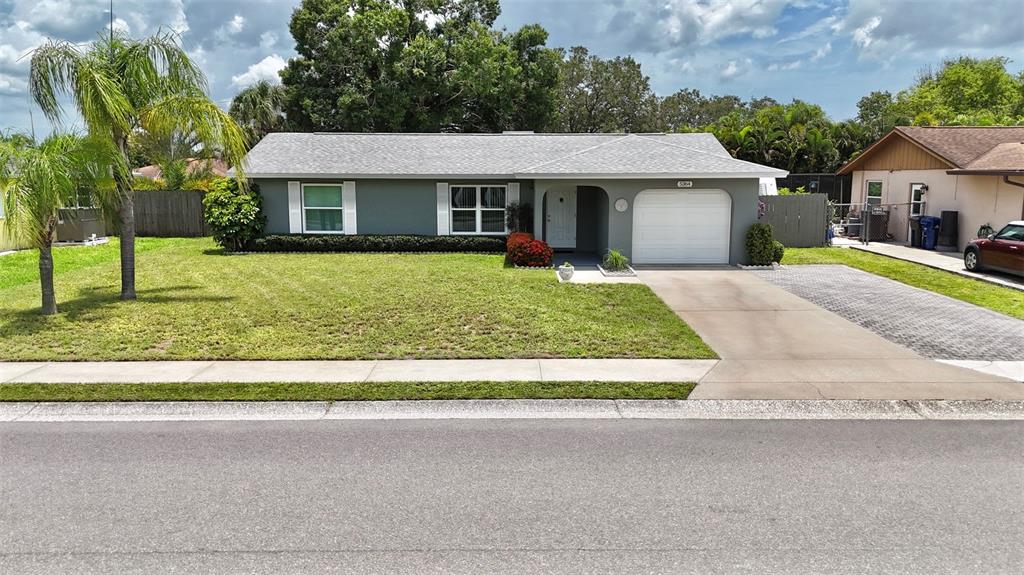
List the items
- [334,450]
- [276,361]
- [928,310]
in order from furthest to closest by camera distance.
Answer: [928,310], [276,361], [334,450]

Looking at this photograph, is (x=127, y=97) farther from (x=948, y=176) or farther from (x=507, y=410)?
(x=948, y=176)

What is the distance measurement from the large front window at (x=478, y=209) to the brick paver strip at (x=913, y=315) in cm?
869

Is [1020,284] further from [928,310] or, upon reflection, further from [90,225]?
[90,225]

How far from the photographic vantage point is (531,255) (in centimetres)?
1830

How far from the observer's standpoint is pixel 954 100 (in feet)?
183

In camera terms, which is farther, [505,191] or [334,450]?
[505,191]

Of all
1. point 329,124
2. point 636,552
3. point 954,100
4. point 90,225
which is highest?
point 954,100

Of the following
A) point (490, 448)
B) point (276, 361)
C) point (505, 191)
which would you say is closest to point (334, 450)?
point (490, 448)

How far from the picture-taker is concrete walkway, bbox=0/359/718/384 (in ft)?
27.6

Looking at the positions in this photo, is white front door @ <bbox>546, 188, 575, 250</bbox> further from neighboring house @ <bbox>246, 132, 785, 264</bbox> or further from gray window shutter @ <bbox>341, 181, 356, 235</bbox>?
gray window shutter @ <bbox>341, 181, 356, 235</bbox>

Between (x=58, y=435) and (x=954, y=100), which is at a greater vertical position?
(x=954, y=100)

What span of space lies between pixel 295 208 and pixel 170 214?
9.34 m

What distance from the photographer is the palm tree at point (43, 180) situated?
10766mm

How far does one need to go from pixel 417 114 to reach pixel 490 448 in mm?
33316
